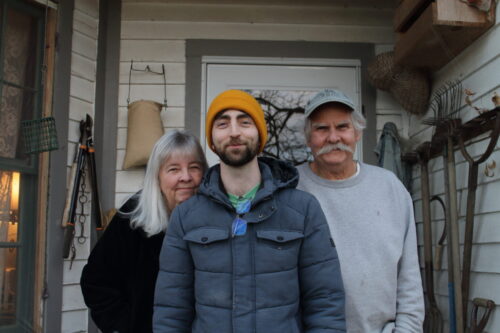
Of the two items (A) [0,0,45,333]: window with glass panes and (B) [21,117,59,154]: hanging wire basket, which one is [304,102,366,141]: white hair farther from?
(A) [0,0,45,333]: window with glass panes

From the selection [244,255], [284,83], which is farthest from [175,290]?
[284,83]

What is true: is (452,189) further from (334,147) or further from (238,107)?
(238,107)

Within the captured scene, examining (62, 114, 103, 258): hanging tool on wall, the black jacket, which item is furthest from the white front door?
the black jacket

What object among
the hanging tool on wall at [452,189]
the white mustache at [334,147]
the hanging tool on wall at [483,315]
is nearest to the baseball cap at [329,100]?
the white mustache at [334,147]

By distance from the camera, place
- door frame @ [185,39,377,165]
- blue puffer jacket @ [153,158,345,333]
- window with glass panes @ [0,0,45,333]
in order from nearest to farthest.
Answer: blue puffer jacket @ [153,158,345,333], window with glass panes @ [0,0,45,333], door frame @ [185,39,377,165]

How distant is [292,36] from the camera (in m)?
3.58

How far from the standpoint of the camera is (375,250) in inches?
75.0

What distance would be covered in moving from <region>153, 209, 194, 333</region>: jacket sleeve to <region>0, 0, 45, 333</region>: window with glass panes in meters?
1.51

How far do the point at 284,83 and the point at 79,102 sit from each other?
1.40m

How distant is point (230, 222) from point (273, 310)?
0.31 meters

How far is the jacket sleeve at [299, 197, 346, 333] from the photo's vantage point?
5.17 feet

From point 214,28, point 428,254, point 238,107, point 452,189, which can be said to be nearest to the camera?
point 238,107

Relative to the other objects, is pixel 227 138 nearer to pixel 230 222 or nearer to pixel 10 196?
pixel 230 222

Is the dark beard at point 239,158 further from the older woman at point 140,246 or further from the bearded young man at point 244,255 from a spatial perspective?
the older woman at point 140,246
